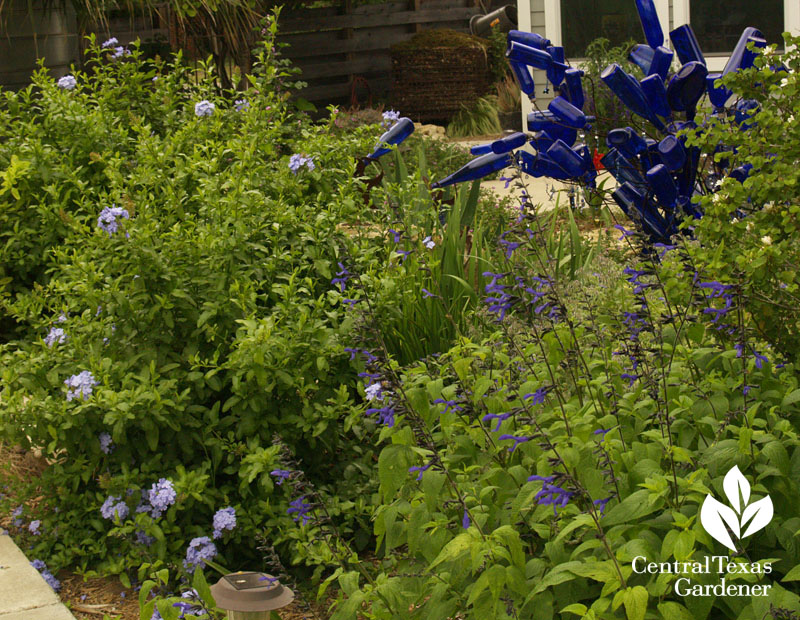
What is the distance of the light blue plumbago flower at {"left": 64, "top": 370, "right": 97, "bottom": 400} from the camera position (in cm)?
298

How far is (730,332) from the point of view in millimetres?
2398

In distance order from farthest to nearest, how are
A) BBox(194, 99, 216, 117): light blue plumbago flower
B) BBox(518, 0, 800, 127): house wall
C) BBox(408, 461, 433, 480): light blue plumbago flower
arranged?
BBox(518, 0, 800, 127): house wall → BBox(194, 99, 216, 117): light blue plumbago flower → BBox(408, 461, 433, 480): light blue plumbago flower

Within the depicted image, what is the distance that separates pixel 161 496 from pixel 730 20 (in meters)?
7.79

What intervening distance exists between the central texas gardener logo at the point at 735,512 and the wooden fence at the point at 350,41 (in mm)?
13524

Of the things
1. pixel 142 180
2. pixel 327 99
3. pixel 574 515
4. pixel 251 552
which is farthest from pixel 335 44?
pixel 574 515

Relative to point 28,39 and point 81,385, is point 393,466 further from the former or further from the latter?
point 28,39

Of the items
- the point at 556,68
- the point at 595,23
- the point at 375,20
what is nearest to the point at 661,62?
the point at 556,68

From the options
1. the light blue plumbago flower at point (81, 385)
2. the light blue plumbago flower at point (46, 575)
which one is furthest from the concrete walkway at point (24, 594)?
the light blue plumbago flower at point (81, 385)

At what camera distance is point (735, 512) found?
1810mm

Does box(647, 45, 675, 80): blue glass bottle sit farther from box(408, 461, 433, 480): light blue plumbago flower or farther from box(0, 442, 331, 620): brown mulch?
box(0, 442, 331, 620): brown mulch

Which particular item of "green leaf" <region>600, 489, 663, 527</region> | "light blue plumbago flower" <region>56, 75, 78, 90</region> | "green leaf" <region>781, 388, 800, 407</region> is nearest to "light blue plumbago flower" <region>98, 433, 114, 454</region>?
"green leaf" <region>600, 489, 663, 527</region>

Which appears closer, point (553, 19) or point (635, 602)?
point (635, 602)

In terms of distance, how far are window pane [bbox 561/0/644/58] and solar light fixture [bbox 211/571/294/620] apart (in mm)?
8155

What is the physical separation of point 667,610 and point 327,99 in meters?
14.6
